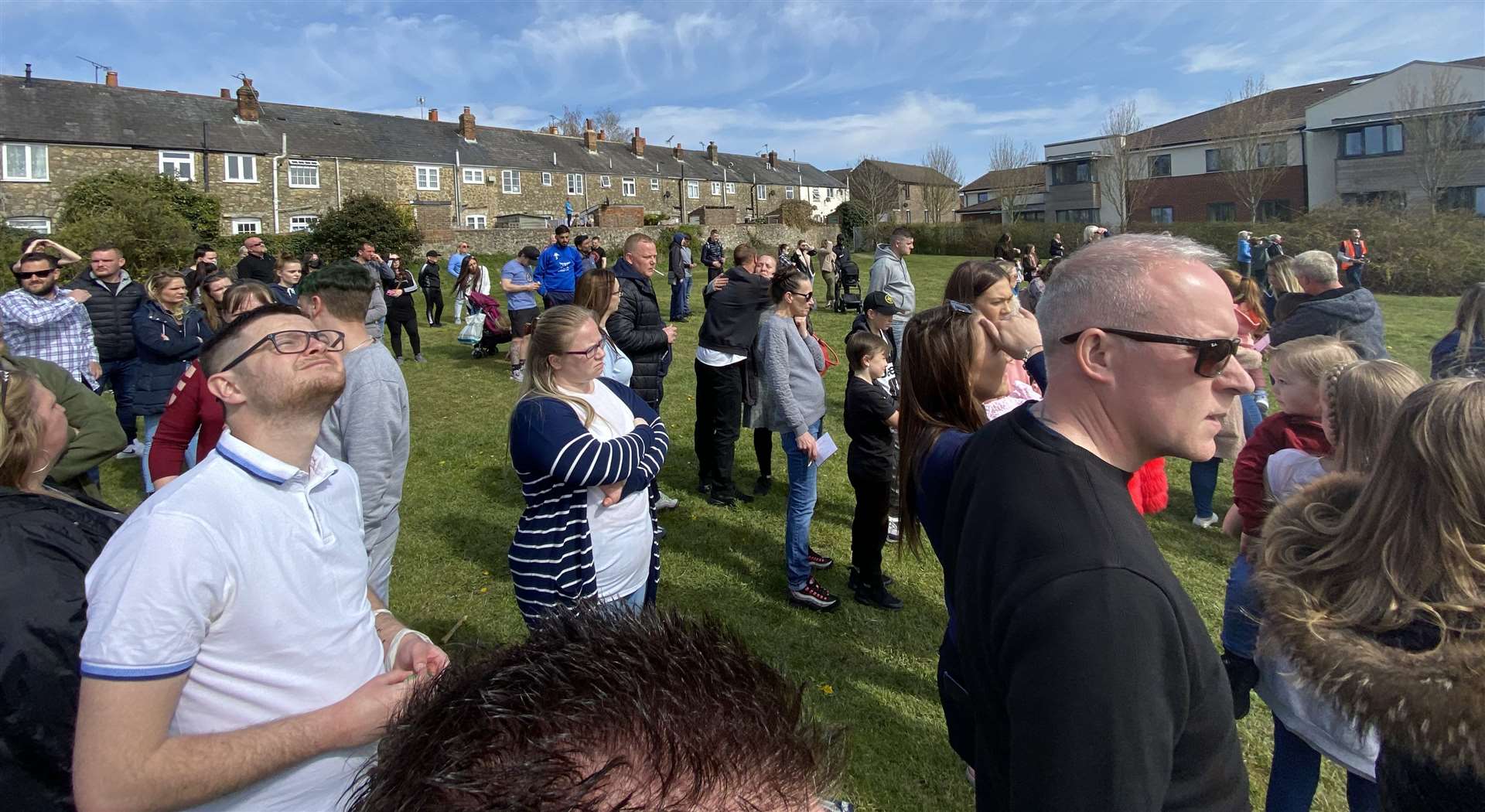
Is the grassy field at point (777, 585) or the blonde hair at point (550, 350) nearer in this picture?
the blonde hair at point (550, 350)

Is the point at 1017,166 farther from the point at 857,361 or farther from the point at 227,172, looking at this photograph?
the point at 857,361

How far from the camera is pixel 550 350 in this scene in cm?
326

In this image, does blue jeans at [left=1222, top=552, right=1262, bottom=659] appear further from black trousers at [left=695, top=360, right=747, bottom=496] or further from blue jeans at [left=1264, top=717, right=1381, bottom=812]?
black trousers at [left=695, top=360, right=747, bottom=496]

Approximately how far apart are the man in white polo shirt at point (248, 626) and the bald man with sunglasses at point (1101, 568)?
111 centimetres

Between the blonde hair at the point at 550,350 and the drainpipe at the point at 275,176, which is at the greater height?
the drainpipe at the point at 275,176

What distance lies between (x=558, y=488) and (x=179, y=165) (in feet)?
148

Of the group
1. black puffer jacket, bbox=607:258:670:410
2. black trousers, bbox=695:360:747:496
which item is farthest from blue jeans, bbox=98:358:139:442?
black trousers, bbox=695:360:747:496

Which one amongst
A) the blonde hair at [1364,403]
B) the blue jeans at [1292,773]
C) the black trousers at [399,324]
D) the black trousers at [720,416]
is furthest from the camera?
the black trousers at [399,324]

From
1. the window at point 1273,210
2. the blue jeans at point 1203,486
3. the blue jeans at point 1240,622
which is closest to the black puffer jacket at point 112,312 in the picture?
the blue jeans at point 1240,622

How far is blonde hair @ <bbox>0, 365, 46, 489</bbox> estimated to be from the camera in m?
1.93

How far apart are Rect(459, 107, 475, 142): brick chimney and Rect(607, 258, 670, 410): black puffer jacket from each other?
4916 centimetres

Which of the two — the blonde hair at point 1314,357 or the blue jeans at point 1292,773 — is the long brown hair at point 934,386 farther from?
the blue jeans at point 1292,773

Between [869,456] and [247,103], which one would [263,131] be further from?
[869,456]

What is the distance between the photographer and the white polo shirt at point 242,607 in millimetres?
→ 1515
